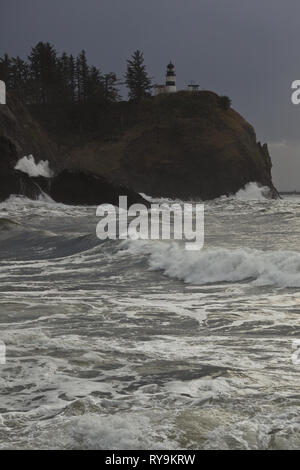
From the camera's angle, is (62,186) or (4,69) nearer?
(62,186)

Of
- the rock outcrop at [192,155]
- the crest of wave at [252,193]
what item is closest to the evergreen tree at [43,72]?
the rock outcrop at [192,155]

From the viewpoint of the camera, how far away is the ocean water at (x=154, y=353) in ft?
13.6

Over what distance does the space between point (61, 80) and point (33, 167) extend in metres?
29.3

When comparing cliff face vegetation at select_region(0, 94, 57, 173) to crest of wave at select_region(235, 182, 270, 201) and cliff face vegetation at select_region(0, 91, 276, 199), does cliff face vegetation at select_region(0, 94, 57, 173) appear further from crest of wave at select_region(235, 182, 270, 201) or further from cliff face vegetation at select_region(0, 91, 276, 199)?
crest of wave at select_region(235, 182, 270, 201)

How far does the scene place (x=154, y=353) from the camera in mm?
6156

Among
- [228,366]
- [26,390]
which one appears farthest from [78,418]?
[228,366]

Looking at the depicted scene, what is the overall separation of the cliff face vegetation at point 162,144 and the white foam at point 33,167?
0.99 meters

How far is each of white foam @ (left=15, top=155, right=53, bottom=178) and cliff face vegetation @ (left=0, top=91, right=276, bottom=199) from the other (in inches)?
38.8

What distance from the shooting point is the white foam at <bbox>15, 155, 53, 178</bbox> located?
163 ft

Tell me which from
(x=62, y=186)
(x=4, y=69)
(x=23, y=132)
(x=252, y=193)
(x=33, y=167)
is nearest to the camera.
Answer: (x=62, y=186)

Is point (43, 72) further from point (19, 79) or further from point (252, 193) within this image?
point (252, 193)

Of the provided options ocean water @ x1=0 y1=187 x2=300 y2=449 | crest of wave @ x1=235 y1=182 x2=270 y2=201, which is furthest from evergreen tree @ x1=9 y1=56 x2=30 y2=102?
ocean water @ x1=0 y1=187 x2=300 y2=449

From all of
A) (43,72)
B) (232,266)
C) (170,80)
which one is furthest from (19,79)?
(232,266)

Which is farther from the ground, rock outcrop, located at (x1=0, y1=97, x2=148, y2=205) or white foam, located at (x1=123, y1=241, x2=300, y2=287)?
rock outcrop, located at (x1=0, y1=97, x2=148, y2=205)
